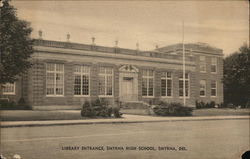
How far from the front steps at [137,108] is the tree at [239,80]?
14.8 ft

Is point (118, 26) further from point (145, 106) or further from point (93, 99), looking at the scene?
point (145, 106)

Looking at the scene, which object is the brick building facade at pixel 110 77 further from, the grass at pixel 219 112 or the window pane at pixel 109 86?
the grass at pixel 219 112

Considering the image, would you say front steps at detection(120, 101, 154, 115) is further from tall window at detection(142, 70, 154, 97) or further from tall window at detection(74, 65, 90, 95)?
tall window at detection(74, 65, 90, 95)

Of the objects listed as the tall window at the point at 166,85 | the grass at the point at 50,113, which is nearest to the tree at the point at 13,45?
the grass at the point at 50,113

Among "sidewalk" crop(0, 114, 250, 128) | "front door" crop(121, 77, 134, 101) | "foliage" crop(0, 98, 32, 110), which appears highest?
"front door" crop(121, 77, 134, 101)

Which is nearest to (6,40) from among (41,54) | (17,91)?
(17,91)

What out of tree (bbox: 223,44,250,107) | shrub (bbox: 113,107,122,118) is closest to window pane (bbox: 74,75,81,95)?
shrub (bbox: 113,107,122,118)

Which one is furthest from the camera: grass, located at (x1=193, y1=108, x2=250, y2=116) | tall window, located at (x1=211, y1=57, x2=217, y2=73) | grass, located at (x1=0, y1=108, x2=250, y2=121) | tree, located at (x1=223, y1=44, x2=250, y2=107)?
tall window, located at (x1=211, y1=57, x2=217, y2=73)

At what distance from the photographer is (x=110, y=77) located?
16.5 metres

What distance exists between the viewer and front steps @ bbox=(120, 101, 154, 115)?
54.5 feet

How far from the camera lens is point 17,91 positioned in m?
10.0

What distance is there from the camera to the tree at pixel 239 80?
1080 cm

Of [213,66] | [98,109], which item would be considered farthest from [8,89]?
[213,66]

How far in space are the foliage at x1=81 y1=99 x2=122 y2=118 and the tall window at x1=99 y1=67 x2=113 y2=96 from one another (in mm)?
424
